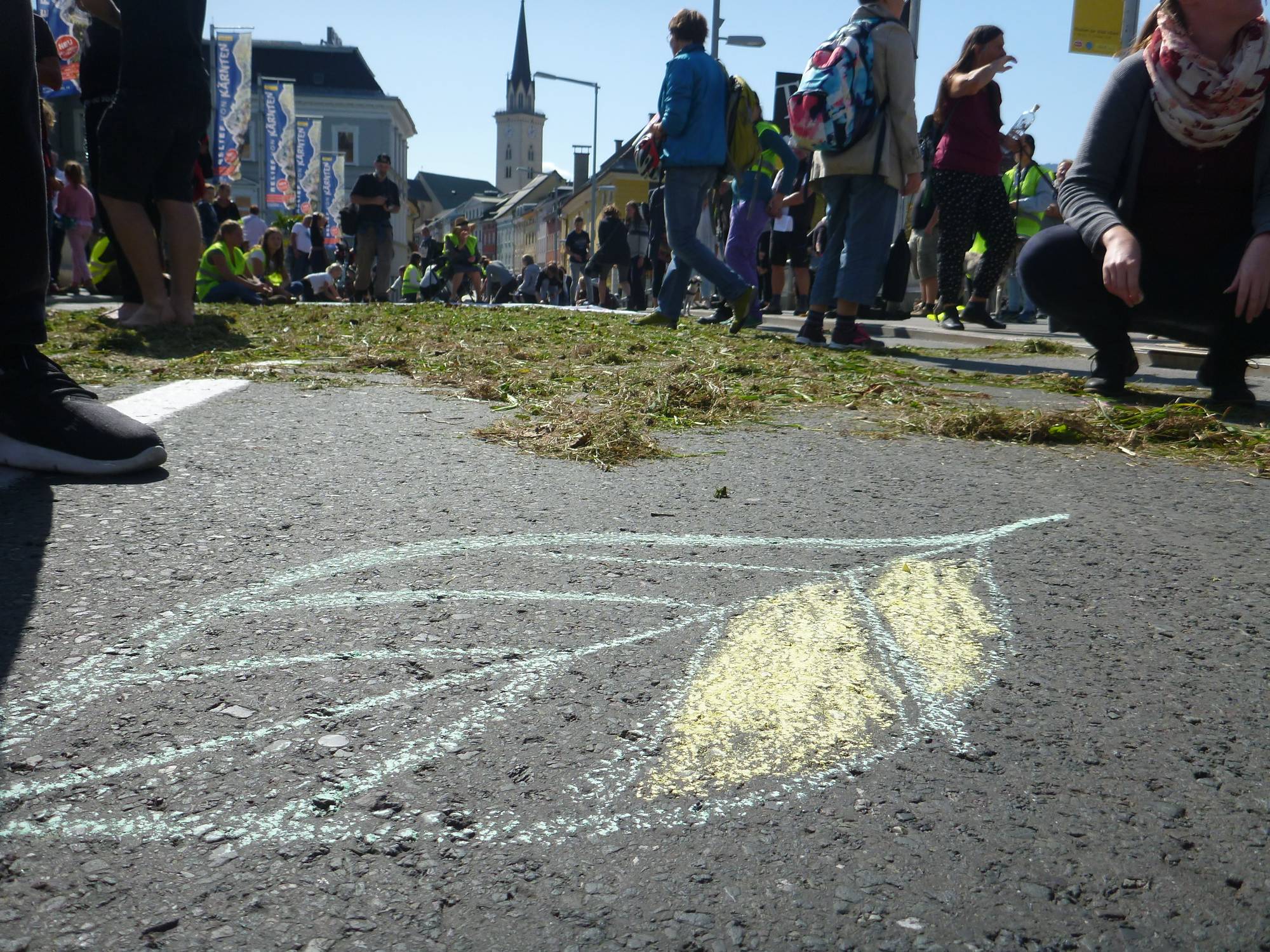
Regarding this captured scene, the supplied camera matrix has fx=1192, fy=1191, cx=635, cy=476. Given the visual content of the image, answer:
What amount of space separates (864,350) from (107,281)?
7.44 metres

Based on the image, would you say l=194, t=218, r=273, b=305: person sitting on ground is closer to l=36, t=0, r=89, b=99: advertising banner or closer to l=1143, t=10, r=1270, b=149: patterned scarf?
l=36, t=0, r=89, b=99: advertising banner

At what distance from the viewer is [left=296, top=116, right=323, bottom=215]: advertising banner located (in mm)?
39438

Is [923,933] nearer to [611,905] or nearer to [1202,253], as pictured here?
[611,905]

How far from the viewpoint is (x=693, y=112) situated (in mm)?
8508

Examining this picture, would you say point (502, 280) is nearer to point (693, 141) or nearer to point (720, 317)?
point (720, 317)

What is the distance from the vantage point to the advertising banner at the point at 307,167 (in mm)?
39438

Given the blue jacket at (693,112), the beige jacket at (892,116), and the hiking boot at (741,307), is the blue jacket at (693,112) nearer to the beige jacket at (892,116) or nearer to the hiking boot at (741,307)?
the hiking boot at (741,307)

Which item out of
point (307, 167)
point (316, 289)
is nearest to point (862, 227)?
point (316, 289)

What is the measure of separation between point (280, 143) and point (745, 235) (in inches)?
1218

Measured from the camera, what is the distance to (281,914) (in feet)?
3.55

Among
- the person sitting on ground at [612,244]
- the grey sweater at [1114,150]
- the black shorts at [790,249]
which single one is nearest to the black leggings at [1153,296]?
the grey sweater at [1114,150]

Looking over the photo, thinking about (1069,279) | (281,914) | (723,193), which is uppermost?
(723,193)

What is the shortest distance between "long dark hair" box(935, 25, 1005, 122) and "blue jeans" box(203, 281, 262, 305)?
6.82m

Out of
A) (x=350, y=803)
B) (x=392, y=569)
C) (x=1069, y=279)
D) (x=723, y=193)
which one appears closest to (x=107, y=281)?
(x=723, y=193)
